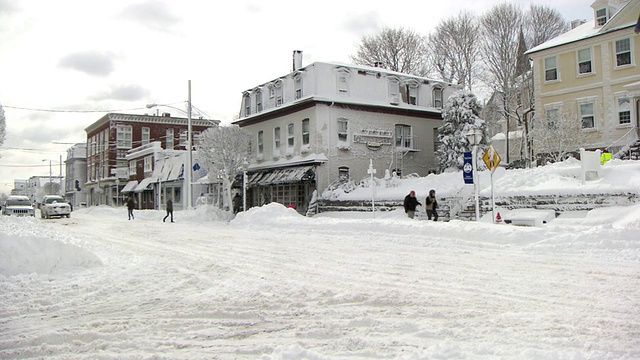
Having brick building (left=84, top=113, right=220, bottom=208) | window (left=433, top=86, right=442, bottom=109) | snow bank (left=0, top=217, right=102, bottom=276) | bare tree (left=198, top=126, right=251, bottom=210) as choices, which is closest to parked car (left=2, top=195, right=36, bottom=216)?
bare tree (left=198, top=126, right=251, bottom=210)

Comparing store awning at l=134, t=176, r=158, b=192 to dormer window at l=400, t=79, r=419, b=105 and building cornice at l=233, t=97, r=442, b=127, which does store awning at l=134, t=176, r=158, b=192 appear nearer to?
building cornice at l=233, t=97, r=442, b=127

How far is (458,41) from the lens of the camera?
39.8 metres

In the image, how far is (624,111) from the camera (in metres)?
27.8

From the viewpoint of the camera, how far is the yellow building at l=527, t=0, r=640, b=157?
89.7 ft

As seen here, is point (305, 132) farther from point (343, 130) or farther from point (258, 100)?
point (258, 100)

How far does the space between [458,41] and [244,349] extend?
3834 centimetres

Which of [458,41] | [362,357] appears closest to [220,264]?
[362,357]

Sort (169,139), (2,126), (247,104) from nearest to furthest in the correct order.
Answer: (2,126) → (247,104) → (169,139)

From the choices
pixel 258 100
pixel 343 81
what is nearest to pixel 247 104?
pixel 258 100

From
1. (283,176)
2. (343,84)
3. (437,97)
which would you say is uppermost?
(343,84)

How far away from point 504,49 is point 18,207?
34240mm

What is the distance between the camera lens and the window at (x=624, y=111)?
27625 millimetres

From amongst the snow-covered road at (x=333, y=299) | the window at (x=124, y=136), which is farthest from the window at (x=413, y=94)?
the window at (x=124, y=136)

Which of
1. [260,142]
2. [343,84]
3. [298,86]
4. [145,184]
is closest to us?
[343,84]
